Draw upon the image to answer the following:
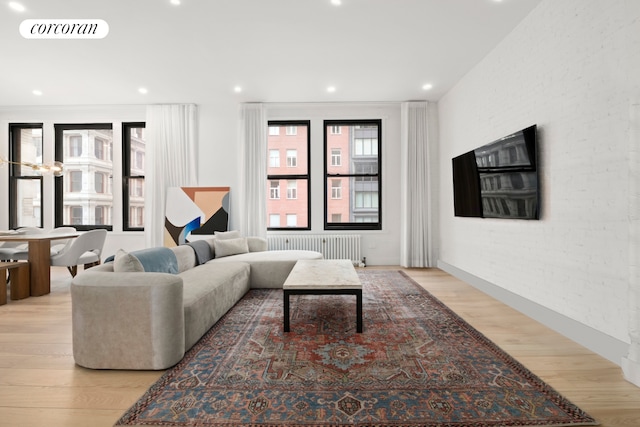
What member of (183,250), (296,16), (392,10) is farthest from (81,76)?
(392,10)

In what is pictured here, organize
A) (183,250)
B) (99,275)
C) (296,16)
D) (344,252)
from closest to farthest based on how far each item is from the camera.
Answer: (99,275)
(296,16)
(183,250)
(344,252)

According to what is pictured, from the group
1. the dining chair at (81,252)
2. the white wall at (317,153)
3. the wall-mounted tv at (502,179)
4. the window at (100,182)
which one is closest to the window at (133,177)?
the window at (100,182)

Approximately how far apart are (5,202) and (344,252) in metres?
7.00

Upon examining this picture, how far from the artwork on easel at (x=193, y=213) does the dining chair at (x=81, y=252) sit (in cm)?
121

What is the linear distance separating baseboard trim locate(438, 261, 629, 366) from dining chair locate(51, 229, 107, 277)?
5.89m

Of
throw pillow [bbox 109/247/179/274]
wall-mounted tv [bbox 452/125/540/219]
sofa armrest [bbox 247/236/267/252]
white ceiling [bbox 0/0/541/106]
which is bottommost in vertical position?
sofa armrest [bbox 247/236/267/252]

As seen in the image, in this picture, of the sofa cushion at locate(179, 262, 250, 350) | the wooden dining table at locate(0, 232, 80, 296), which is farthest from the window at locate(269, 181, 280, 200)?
the wooden dining table at locate(0, 232, 80, 296)

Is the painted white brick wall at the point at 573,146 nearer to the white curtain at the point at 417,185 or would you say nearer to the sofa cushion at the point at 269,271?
the white curtain at the point at 417,185

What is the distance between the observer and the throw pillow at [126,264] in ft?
8.65

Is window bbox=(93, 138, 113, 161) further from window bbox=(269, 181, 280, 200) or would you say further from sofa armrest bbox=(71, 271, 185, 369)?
sofa armrest bbox=(71, 271, 185, 369)

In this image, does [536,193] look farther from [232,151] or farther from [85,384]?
[232,151]

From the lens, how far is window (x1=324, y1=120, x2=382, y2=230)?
693 centimetres

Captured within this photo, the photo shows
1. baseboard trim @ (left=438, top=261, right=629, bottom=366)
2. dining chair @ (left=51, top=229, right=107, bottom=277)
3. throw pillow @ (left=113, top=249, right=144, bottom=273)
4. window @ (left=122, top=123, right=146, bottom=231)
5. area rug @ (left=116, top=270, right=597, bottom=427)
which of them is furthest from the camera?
window @ (left=122, top=123, right=146, bottom=231)

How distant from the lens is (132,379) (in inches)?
87.7
